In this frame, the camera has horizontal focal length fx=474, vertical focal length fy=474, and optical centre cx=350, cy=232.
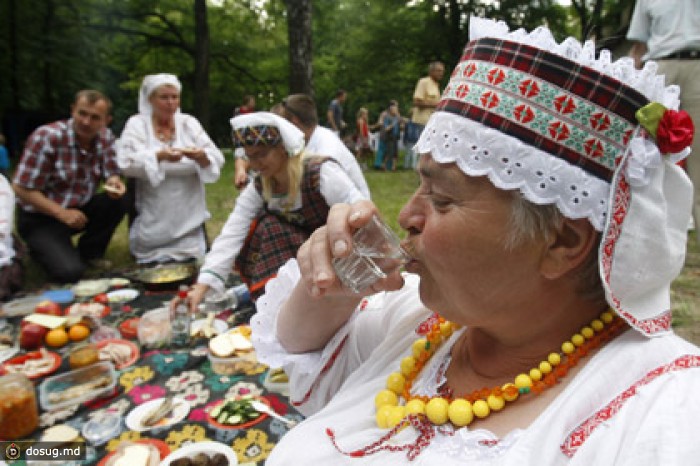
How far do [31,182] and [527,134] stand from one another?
602 cm

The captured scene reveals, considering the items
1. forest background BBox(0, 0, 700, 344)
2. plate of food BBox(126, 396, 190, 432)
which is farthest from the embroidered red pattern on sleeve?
forest background BBox(0, 0, 700, 344)

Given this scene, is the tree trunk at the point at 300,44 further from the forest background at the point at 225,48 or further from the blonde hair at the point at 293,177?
the blonde hair at the point at 293,177

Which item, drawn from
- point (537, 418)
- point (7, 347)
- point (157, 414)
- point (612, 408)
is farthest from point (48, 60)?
point (612, 408)

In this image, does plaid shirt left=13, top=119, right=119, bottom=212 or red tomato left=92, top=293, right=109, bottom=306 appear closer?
red tomato left=92, top=293, right=109, bottom=306

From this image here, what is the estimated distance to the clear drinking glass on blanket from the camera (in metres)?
1.40

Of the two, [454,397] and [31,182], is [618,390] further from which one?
[31,182]

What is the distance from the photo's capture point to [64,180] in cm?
577

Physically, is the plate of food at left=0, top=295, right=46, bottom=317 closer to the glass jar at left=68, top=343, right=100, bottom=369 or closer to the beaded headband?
the glass jar at left=68, top=343, right=100, bottom=369

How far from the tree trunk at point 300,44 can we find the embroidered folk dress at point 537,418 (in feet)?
28.6

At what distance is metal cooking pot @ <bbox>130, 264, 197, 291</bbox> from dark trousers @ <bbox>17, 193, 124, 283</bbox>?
83 centimetres

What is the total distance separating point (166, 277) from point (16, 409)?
2583 mm

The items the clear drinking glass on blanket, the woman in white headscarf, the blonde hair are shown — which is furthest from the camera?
the woman in white headscarf

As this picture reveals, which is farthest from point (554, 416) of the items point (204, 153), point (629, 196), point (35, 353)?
point (204, 153)

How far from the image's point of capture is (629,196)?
111 cm
